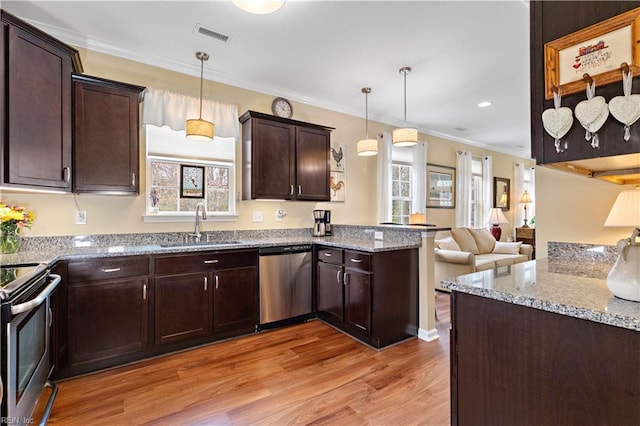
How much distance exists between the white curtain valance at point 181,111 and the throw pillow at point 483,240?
4444mm

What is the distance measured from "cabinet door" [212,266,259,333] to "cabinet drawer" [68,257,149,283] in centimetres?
62

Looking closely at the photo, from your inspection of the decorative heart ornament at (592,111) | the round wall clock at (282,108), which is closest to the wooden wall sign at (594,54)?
the decorative heart ornament at (592,111)

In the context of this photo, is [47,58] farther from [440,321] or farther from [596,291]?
[440,321]

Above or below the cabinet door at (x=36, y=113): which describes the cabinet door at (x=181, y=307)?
below

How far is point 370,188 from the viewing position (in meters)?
4.96

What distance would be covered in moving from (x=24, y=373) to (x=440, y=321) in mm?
3487

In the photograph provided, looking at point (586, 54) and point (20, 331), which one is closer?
point (586, 54)

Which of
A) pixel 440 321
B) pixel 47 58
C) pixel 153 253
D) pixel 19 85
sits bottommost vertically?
pixel 440 321

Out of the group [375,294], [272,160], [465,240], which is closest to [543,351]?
[375,294]

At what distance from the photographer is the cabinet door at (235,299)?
2.90m

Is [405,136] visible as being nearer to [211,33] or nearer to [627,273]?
[211,33]

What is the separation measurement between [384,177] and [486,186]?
10.7ft

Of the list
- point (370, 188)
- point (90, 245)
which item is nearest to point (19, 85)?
point (90, 245)

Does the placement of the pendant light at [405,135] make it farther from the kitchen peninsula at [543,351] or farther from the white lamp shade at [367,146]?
the kitchen peninsula at [543,351]
